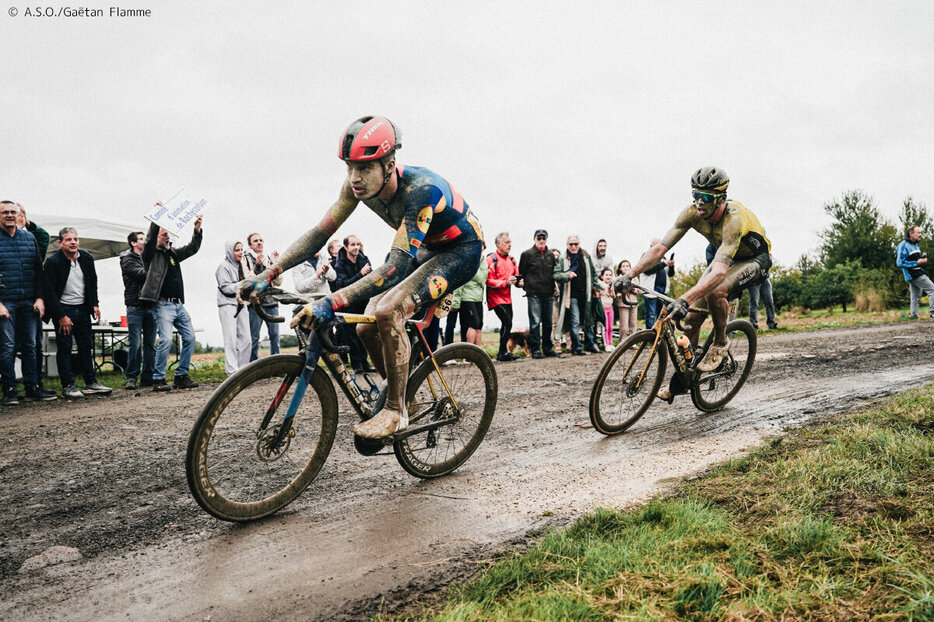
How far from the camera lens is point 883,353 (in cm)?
1081

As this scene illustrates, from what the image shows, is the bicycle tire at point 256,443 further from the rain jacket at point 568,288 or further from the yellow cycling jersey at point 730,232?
the rain jacket at point 568,288

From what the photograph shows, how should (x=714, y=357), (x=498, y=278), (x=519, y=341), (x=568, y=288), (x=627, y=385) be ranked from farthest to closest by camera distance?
(x=519, y=341)
(x=568, y=288)
(x=498, y=278)
(x=714, y=357)
(x=627, y=385)

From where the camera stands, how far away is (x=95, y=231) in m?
14.7

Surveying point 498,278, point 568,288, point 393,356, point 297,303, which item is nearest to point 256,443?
point 297,303

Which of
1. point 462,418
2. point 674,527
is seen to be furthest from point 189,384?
point 674,527

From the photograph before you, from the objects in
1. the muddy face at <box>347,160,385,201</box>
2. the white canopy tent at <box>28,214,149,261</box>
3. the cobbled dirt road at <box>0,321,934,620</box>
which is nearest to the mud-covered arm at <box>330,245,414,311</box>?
the muddy face at <box>347,160,385,201</box>

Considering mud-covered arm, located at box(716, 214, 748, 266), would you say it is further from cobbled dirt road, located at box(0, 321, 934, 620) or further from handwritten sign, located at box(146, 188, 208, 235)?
handwritten sign, located at box(146, 188, 208, 235)

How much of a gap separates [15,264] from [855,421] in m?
10.4

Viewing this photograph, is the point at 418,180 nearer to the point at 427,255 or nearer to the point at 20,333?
the point at 427,255

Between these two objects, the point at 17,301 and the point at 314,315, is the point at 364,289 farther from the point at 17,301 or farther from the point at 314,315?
the point at 17,301

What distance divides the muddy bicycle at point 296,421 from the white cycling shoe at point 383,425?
0.08 metres

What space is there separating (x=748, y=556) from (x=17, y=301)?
9.76m

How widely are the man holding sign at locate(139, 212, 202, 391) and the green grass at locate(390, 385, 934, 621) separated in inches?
320

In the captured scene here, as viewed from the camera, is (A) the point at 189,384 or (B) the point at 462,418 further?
(A) the point at 189,384
